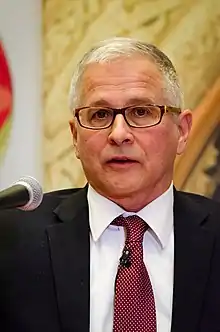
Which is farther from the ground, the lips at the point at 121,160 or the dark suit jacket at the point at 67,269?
the lips at the point at 121,160

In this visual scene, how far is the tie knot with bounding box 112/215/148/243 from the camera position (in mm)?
1254

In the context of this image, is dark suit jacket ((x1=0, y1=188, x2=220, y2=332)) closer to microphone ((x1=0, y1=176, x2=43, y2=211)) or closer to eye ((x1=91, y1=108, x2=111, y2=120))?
eye ((x1=91, y1=108, x2=111, y2=120))

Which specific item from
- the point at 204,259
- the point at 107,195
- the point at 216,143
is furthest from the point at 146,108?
the point at 216,143

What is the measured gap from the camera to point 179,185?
1.86 metres

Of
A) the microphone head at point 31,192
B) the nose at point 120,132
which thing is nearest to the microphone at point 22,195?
the microphone head at point 31,192

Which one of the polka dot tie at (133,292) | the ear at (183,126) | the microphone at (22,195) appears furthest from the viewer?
the ear at (183,126)

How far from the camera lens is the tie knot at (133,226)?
125 cm

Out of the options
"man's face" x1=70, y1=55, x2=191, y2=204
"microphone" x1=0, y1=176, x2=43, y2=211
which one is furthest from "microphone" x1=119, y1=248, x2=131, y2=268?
"microphone" x1=0, y1=176, x2=43, y2=211

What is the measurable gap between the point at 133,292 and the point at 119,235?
0.13m

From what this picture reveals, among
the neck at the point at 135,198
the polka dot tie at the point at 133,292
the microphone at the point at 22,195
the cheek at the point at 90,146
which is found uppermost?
the cheek at the point at 90,146

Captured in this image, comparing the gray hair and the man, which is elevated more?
the gray hair

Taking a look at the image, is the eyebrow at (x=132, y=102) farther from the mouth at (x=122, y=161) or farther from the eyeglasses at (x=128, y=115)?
the mouth at (x=122, y=161)

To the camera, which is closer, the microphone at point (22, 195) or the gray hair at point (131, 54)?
the microphone at point (22, 195)

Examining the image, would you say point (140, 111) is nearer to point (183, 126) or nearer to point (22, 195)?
point (183, 126)
